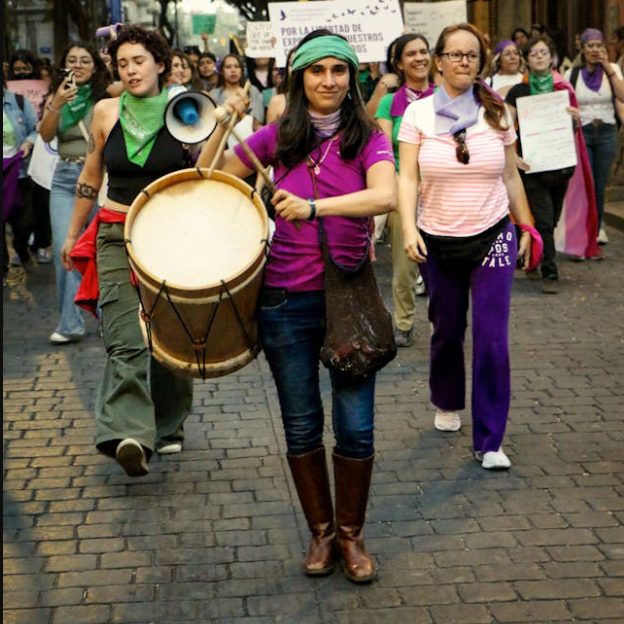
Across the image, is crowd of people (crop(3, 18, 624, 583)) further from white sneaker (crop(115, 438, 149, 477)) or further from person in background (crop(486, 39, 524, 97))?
person in background (crop(486, 39, 524, 97))

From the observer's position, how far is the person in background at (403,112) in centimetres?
809

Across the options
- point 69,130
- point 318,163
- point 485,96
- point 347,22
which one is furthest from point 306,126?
point 347,22

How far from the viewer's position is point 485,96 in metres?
5.83

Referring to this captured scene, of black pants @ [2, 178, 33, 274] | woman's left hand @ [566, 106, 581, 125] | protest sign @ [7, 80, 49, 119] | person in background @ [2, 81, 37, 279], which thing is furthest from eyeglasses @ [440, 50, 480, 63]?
protest sign @ [7, 80, 49, 119]

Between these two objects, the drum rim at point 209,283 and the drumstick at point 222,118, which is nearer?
the drumstick at point 222,118

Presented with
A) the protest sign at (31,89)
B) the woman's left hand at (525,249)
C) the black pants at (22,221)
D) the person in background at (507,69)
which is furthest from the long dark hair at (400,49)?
the protest sign at (31,89)

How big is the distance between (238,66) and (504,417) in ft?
27.4

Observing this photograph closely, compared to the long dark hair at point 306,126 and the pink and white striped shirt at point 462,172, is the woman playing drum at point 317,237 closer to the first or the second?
the long dark hair at point 306,126

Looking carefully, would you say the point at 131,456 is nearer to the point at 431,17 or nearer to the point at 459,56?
the point at 459,56

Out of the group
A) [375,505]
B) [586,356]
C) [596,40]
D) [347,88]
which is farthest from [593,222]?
[347,88]

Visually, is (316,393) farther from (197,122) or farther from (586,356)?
(586,356)

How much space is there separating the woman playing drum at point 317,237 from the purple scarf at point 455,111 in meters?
1.29

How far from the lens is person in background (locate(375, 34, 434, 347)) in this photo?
26.6ft

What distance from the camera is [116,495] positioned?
18.8 feet
